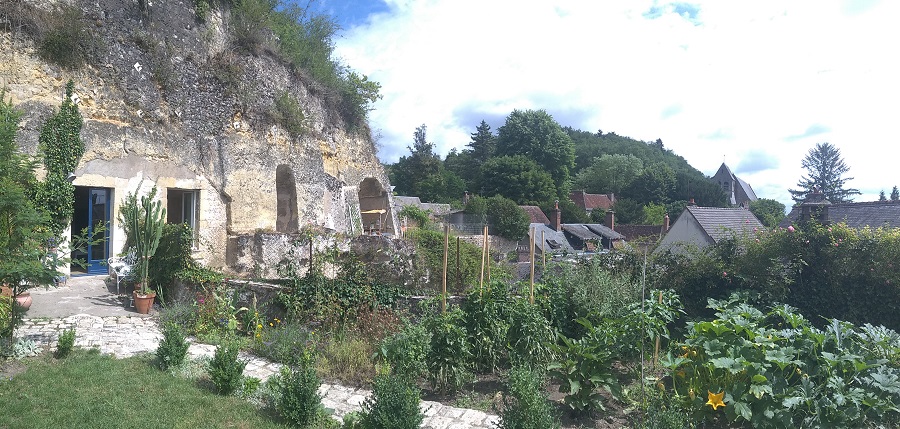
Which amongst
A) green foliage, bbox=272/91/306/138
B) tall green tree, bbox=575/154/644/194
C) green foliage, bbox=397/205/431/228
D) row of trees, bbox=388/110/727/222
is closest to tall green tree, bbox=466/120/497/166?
row of trees, bbox=388/110/727/222

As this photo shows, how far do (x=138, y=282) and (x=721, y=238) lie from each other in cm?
1016

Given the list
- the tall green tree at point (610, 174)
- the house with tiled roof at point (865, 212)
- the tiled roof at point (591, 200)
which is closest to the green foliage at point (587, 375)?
the house with tiled roof at point (865, 212)

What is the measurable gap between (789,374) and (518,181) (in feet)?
146

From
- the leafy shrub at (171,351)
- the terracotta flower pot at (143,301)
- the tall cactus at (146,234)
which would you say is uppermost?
the tall cactus at (146,234)

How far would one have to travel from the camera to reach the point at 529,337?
6.16 m

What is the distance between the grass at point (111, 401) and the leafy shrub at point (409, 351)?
1334 mm

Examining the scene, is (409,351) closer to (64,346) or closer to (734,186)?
(64,346)

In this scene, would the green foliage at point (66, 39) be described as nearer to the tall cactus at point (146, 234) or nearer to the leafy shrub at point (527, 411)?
the tall cactus at point (146, 234)

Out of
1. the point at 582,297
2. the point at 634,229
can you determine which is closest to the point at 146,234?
the point at 582,297

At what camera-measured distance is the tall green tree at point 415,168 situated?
55.1 metres

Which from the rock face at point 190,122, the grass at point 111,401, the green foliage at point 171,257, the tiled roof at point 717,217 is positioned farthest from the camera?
the tiled roof at point 717,217

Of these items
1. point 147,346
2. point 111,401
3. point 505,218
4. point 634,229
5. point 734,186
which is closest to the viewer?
point 111,401

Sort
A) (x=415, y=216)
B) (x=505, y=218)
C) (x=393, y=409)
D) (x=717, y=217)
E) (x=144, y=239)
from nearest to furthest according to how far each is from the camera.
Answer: (x=393, y=409) < (x=144, y=239) < (x=717, y=217) < (x=415, y=216) < (x=505, y=218)

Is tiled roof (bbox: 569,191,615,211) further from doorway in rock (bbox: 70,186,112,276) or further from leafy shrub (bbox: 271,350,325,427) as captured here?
leafy shrub (bbox: 271,350,325,427)
